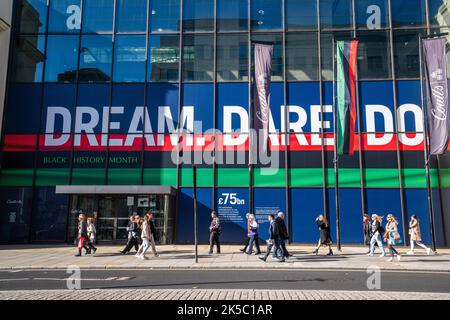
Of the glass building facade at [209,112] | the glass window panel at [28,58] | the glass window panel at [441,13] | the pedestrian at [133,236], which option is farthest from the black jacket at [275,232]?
the glass window panel at [28,58]

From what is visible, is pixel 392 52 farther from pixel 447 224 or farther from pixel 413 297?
pixel 413 297

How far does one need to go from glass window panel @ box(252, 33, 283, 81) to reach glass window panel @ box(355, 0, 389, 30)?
436 centimetres

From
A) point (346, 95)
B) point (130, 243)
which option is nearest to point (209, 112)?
point (346, 95)

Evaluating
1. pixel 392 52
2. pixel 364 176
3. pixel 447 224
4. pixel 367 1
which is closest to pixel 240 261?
pixel 364 176

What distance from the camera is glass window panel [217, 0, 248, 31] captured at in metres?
21.5

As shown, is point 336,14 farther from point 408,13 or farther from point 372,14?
point 408,13

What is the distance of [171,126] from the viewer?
20.6m

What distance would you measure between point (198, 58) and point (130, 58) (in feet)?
12.3

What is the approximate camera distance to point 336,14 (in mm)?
21266

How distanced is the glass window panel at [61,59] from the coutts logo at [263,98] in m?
10.4

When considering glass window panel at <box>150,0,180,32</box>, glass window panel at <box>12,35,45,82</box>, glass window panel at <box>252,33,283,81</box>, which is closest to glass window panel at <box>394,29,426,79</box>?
glass window panel at <box>252,33,283,81</box>

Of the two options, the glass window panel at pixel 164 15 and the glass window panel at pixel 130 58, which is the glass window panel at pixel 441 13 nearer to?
the glass window panel at pixel 164 15

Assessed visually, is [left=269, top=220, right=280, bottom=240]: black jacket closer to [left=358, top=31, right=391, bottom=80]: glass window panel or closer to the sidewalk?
the sidewalk

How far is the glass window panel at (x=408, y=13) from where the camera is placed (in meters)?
20.8
